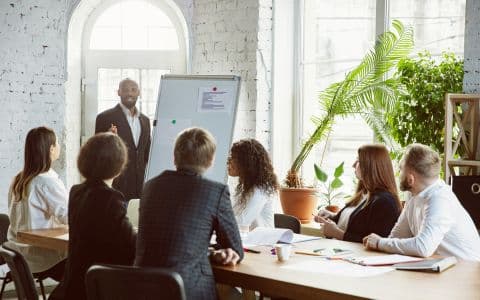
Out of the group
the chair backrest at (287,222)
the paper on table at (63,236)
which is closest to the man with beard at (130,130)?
the chair backrest at (287,222)

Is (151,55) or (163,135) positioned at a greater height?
(151,55)

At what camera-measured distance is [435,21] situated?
5520 mm

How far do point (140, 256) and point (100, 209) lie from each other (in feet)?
1.25

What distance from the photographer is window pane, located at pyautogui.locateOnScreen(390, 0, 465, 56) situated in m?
5.38

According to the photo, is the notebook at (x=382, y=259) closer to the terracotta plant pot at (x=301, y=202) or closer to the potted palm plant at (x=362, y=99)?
the potted palm plant at (x=362, y=99)

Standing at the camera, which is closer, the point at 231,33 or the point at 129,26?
the point at 231,33

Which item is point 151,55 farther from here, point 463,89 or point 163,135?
point 463,89

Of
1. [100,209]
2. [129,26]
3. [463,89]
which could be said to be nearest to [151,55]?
[129,26]

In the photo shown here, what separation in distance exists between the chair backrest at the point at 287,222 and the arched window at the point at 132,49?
2.25 meters

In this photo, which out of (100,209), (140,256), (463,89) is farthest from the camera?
(463,89)

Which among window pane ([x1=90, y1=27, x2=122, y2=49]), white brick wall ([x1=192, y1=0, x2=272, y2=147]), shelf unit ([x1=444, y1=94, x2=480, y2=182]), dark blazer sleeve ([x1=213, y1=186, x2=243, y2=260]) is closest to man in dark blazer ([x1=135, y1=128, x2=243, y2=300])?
dark blazer sleeve ([x1=213, y1=186, x2=243, y2=260])

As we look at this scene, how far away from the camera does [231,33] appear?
6098 millimetres

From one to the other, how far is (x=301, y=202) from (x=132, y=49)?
6.64ft

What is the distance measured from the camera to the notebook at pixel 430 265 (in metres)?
3.11
